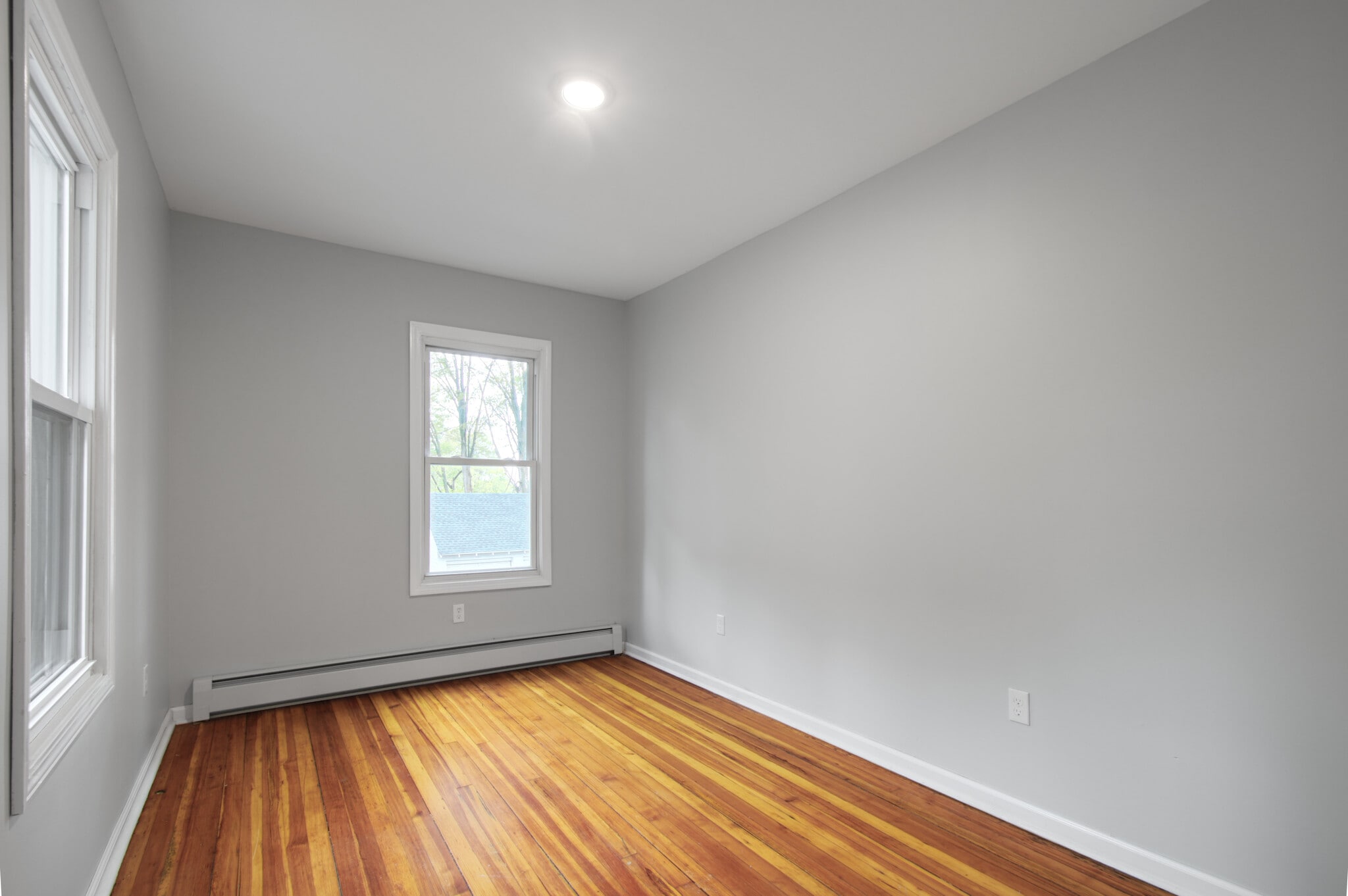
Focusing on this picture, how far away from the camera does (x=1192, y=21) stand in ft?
6.95

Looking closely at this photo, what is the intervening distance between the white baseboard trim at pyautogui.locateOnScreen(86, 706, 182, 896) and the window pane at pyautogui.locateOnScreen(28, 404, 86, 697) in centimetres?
63

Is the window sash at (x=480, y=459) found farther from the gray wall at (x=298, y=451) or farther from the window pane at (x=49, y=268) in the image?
the window pane at (x=49, y=268)

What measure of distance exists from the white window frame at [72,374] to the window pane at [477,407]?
7.41 feet

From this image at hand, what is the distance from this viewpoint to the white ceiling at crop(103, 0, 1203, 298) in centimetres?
216

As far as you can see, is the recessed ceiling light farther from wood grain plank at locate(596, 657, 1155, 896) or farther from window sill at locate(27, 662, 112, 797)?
wood grain plank at locate(596, 657, 1155, 896)

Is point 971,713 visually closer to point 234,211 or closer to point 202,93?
point 202,93

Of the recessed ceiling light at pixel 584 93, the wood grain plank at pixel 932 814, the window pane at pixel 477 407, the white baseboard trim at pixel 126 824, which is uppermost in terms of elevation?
the recessed ceiling light at pixel 584 93

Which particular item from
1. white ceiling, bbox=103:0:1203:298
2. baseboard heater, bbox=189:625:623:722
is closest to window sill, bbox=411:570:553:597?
baseboard heater, bbox=189:625:623:722

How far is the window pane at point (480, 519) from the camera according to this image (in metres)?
4.47

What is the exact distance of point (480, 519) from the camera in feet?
15.2

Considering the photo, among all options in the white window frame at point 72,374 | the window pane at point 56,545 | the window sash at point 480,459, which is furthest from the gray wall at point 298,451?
the window pane at point 56,545

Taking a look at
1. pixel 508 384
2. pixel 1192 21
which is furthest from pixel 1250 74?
pixel 508 384

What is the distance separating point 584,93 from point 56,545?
2.13 meters

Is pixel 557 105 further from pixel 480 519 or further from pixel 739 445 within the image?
pixel 480 519
